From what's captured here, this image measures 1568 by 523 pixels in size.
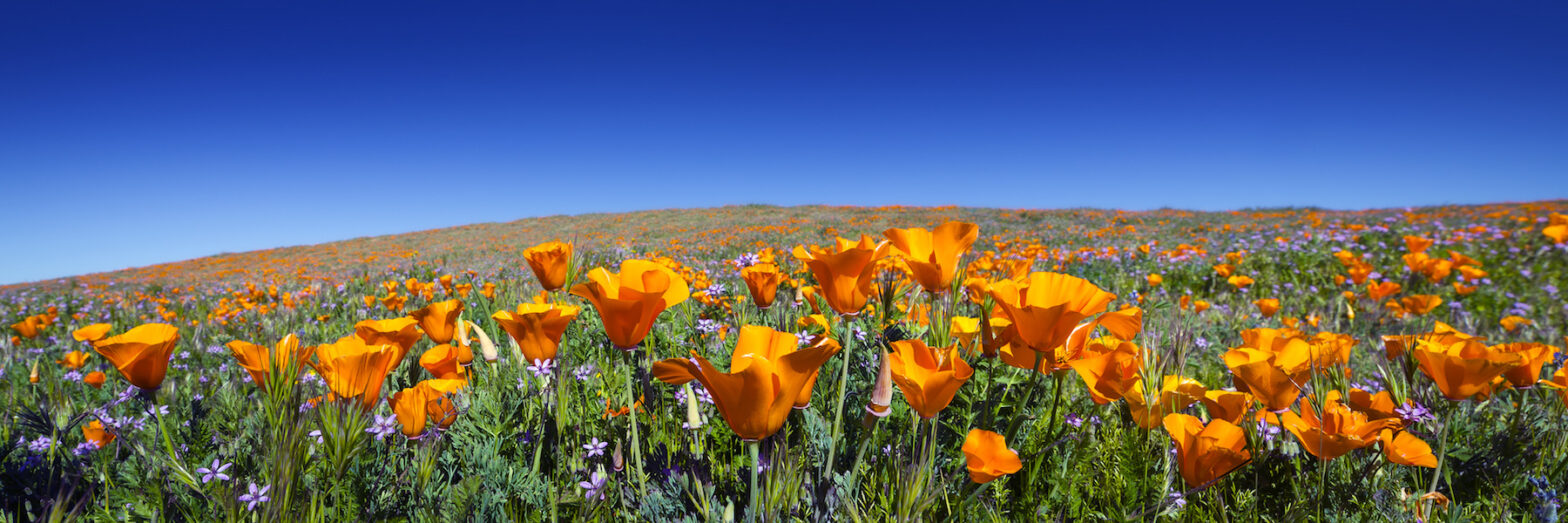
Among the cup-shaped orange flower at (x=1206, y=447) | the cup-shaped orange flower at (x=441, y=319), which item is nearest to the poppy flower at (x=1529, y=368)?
the cup-shaped orange flower at (x=1206, y=447)

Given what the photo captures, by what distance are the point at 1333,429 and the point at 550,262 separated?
1.89m

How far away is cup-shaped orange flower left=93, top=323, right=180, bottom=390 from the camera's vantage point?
1297 millimetres

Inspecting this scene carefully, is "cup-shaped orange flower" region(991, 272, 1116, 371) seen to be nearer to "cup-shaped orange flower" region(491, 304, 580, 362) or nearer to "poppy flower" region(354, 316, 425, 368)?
"cup-shaped orange flower" region(491, 304, 580, 362)

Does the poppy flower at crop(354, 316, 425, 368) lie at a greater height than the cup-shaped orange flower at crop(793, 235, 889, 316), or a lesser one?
lesser

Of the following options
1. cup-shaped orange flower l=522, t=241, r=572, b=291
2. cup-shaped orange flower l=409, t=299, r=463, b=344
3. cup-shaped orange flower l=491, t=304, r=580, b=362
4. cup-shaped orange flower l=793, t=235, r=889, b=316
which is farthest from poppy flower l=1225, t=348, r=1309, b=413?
cup-shaped orange flower l=409, t=299, r=463, b=344

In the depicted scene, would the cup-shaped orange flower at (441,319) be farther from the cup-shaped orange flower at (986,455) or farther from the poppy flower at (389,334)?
the cup-shaped orange flower at (986,455)

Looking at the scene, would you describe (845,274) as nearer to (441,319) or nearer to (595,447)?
(595,447)

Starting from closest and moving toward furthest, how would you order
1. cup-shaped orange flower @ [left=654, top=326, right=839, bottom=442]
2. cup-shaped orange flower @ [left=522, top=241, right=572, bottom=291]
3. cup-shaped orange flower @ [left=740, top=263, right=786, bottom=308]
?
cup-shaped orange flower @ [left=654, top=326, right=839, bottom=442] < cup-shaped orange flower @ [left=522, top=241, right=572, bottom=291] < cup-shaped orange flower @ [left=740, top=263, right=786, bottom=308]

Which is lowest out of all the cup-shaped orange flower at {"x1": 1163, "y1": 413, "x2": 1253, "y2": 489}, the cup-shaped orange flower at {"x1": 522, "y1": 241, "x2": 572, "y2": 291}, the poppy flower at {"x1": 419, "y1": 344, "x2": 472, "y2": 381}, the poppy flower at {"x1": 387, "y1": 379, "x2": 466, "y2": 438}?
the cup-shaped orange flower at {"x1": 1163, "y1": 413, "x2": 1253, "y2": 489}

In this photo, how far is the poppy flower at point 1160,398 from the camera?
4.29ft

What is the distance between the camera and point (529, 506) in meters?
1.49

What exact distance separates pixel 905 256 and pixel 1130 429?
658 mm

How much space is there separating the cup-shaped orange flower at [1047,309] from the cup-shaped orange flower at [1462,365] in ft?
2.90

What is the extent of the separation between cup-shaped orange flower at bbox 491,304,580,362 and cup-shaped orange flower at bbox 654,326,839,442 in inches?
16.9
